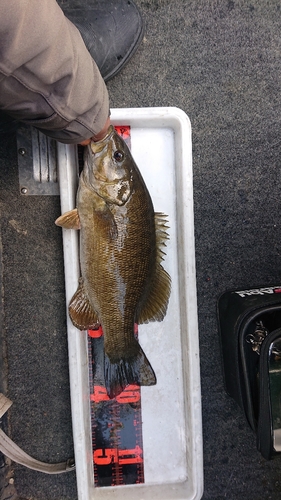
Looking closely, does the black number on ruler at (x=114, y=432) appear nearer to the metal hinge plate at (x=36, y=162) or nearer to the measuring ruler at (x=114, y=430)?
the measuring ruler at (x=114, y=430)

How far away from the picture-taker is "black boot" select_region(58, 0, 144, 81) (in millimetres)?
1353

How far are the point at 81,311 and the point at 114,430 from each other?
0.47 meters

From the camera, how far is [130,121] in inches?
51.6

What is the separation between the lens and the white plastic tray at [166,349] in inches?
50.5

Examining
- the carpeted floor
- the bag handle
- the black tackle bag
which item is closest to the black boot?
the carpeted floor

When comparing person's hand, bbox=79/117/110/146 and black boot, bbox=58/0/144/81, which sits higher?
black boot, bbox=58/0/144/81

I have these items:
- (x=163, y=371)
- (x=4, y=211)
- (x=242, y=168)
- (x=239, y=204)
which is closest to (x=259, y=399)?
(x=163, y=371)

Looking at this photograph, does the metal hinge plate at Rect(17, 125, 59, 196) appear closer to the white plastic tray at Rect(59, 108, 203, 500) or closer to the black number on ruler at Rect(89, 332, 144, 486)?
the white plastic tray at Rect(59, 108, 203, 500)

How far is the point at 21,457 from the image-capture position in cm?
128

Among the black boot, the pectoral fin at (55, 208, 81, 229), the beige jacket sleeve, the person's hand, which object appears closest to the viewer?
the beige jacket sleeve

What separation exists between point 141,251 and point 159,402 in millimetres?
603

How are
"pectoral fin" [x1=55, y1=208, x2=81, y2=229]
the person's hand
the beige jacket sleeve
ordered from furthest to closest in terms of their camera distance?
"pectoral fin" [x1=55, y1=208, x2=81, y2=229] → the person's hand → the beige jacket sleeve

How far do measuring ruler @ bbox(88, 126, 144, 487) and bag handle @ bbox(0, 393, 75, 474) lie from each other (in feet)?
0.42

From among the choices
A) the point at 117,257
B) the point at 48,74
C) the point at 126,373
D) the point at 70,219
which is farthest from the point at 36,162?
the point at 126,373
